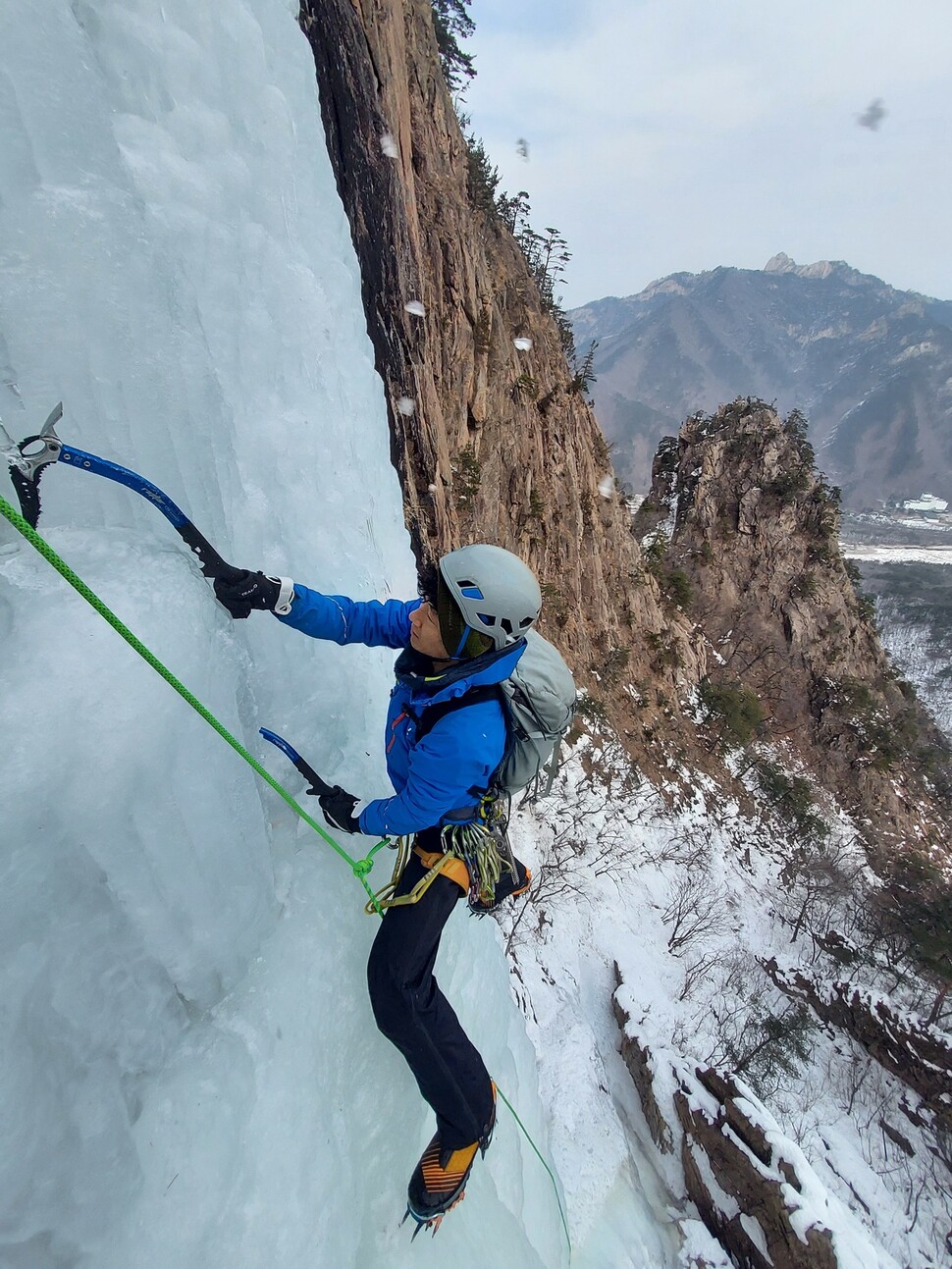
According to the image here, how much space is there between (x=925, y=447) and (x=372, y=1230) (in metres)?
168

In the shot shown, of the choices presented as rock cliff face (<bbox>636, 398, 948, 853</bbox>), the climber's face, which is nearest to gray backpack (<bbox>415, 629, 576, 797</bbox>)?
the climber's face

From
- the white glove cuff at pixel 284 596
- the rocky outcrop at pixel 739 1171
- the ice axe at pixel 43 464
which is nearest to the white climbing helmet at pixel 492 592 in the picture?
the white glove cuff at pixel 284 596

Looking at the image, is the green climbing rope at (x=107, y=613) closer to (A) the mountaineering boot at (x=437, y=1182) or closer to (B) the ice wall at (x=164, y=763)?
(B) the ice wall at (x=164, y=763)

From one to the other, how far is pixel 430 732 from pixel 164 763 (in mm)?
772

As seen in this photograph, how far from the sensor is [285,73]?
9.77 feet

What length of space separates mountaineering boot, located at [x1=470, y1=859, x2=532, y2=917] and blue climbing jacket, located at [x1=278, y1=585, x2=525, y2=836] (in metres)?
0.58

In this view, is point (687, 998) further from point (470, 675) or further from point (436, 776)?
point (470, 675)

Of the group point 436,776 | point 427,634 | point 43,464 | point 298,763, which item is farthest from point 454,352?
point 43,464

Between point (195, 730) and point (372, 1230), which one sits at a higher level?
point (195, 730)

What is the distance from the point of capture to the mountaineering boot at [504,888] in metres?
2.26

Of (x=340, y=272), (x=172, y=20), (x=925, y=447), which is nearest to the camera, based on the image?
(x=172, y=20)

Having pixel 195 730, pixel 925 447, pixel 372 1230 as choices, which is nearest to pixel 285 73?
pixel 195 730

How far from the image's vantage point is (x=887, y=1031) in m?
11.6

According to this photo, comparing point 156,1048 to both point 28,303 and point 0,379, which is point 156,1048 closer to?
point 0,379
